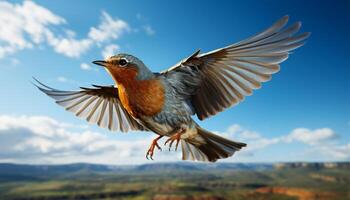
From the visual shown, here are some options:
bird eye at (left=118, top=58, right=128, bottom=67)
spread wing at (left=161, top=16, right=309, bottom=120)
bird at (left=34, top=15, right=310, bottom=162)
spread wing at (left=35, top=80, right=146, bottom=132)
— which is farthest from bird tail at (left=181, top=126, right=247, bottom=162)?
bird eye at (left=118, top=58, right=128, bottom=67)

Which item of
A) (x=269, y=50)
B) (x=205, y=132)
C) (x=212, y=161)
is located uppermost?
(x=269, y=50)

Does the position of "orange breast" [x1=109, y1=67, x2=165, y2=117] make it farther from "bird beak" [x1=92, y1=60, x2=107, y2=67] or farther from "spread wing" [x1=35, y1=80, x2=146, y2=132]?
"spread wing" [x1=35, y1=80, x2=146, y2=132]

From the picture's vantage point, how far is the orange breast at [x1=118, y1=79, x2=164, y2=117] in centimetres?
274

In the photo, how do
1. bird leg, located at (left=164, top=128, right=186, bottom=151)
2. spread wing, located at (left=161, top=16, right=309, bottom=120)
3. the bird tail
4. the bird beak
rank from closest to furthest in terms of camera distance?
the bird beak → bird leg, located at (left=164, top=128, right=186, bottom=151) → spread wing, located at (left=161, top=16, right=309, bottom=120) → the bird tail

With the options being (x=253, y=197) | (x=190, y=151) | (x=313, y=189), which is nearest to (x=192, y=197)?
(x=253, y=197)

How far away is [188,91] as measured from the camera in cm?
338

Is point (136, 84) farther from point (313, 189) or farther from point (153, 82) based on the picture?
point (313, 189)

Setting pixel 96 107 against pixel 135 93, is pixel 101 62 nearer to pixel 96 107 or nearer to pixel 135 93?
pixel 135 93

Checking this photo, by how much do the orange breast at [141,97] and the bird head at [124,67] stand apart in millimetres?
50

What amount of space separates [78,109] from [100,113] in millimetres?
276

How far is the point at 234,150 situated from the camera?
4.17 m

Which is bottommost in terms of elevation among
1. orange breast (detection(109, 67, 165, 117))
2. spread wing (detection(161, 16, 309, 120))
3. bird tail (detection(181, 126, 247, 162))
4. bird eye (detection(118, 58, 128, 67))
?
bird tail (detection(181, 126, 247, 162))

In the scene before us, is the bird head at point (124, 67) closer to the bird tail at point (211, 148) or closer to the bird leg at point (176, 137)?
the bird leg at point (176, 137)

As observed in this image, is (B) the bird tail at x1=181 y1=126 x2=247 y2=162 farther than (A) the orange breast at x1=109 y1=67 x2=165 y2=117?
Yes
